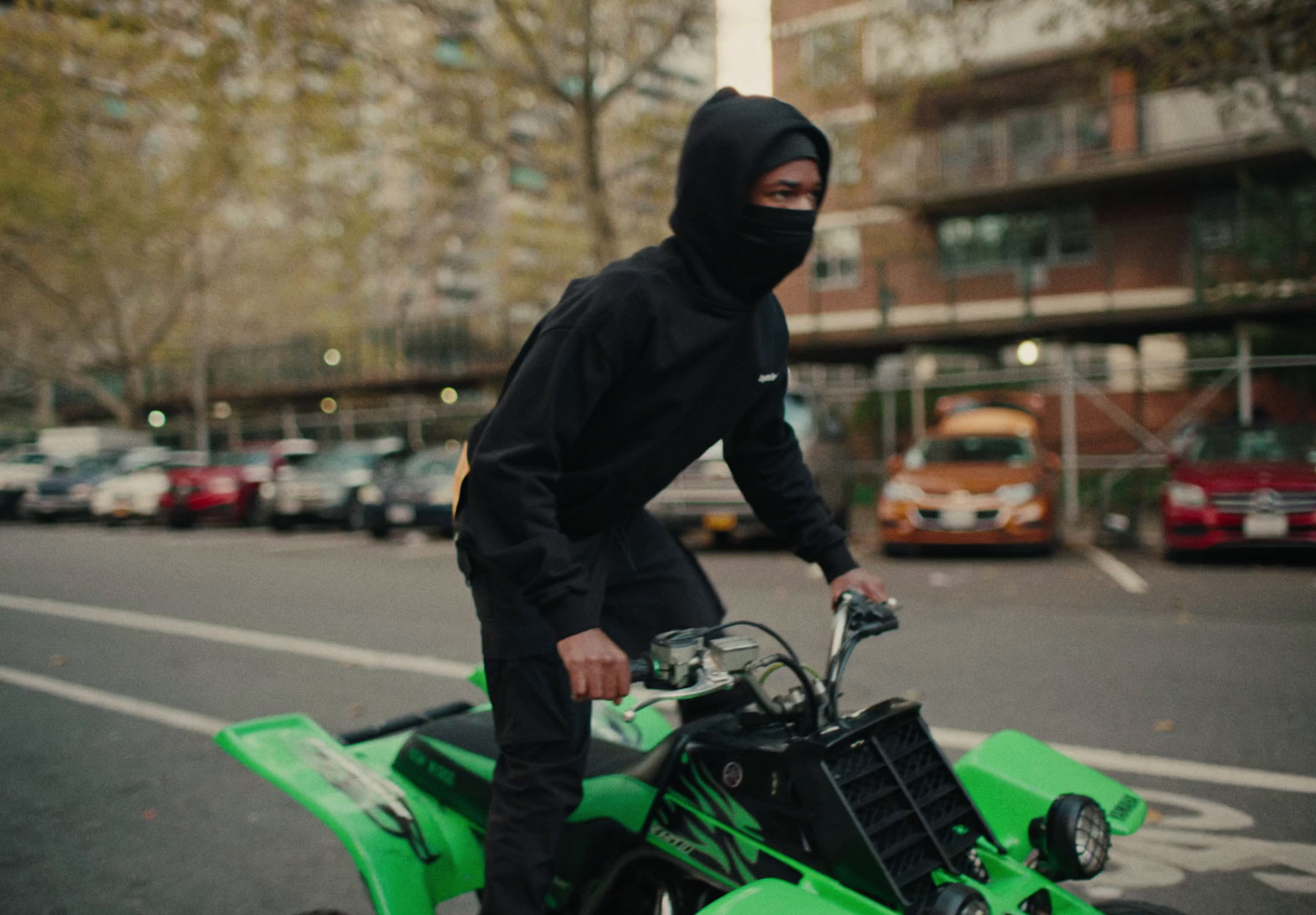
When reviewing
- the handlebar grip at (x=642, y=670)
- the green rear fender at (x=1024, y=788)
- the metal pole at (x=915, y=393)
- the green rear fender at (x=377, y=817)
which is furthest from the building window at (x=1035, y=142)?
the handlebar grip at (x=642, y=670)

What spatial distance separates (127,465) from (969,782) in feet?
79.1

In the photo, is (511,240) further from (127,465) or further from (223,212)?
(127,465)

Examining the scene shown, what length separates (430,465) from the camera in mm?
17312

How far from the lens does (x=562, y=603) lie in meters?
2.05

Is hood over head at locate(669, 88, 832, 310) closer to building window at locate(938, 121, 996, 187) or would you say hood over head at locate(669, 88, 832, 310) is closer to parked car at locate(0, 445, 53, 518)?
building window at locate(938, 121, 996, 187)

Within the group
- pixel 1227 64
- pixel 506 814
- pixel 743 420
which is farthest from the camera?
pixel 1227 64

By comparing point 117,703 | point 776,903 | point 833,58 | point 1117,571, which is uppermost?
point 833,58

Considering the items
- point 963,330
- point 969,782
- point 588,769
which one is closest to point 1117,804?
point 969,782

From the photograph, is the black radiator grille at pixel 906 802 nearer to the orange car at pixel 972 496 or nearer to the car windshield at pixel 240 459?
the orange car at pixel 972 496

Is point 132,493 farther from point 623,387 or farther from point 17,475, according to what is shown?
point 623,387

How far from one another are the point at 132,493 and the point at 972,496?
17358 mm

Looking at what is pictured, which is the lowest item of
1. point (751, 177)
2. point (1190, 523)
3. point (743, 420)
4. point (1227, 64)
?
point (1190, 523)

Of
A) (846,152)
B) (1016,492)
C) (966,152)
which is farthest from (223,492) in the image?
(966,152)

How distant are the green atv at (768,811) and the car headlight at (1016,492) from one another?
943 cm
